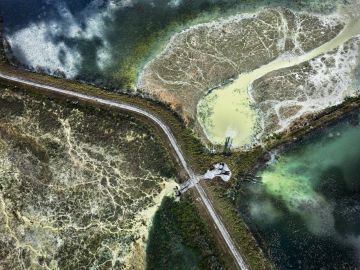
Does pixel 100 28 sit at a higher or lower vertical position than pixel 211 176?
higher

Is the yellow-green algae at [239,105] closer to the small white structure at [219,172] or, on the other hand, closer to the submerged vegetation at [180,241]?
the small white structure at [219,172]

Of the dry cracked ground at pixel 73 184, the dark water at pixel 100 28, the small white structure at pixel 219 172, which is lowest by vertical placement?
the small white structure at pixel 219 172

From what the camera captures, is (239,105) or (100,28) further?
(100,28)

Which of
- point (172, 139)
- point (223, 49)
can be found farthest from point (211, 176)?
point (223, 49)

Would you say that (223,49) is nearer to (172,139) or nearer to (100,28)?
(172,139)

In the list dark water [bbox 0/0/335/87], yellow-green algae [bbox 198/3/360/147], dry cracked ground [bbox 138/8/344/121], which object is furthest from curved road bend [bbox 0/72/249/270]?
yellow-green algae [bbox 198/3/360/147]

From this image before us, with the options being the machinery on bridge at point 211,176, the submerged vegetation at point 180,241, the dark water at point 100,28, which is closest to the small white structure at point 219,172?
the machinery on bridge at point 211,176
